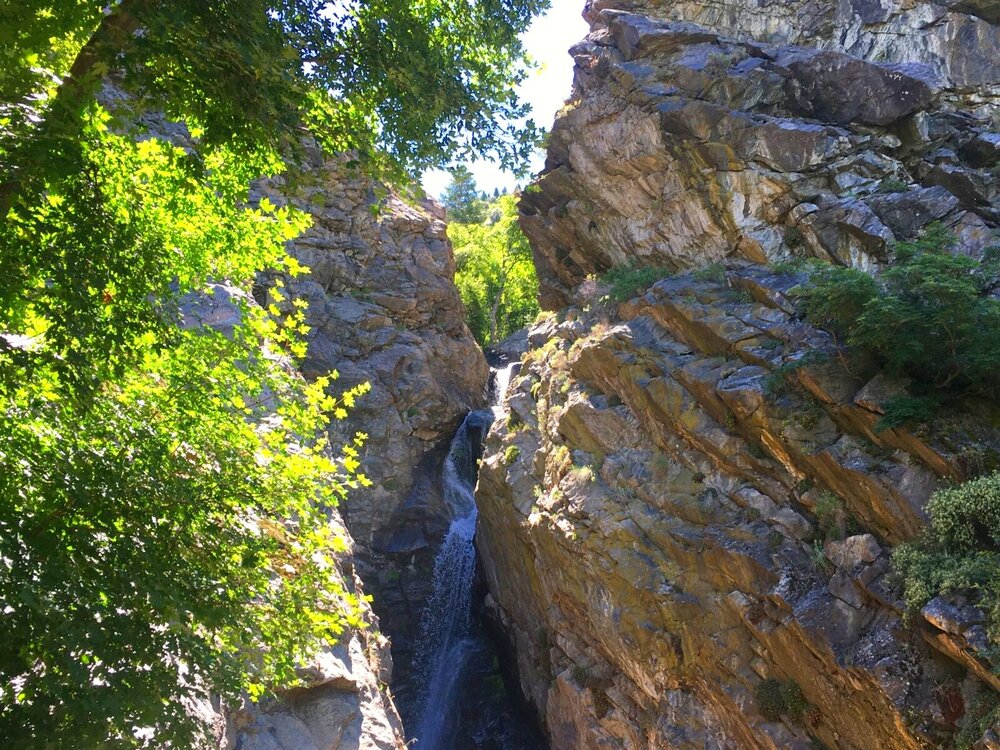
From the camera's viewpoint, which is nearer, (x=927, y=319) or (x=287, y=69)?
(x=287, y=69)

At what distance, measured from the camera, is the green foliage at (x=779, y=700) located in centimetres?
1284

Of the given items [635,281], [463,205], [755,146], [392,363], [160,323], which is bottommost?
[160,323]

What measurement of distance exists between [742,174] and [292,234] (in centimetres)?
1623

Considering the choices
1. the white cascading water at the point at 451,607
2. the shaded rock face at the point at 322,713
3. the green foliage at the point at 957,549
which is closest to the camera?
the shaded rock face at the point at 322,713

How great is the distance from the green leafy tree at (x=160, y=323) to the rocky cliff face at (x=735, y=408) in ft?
32.2

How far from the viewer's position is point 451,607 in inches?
985

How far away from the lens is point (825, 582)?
508 inches

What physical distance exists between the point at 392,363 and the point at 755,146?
14.9 m

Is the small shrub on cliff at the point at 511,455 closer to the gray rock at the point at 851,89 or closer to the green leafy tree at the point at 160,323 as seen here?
the gray rock at the point at 851,89

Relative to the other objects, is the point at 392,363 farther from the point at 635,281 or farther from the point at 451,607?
the point at 635,281

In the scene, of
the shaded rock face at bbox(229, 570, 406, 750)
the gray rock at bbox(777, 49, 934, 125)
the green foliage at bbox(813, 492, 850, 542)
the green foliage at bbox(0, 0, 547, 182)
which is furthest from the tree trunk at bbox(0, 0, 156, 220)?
the gray rock at bbox(777, 49, 934, 125)

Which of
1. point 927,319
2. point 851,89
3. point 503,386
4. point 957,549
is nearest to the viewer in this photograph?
point 957,549

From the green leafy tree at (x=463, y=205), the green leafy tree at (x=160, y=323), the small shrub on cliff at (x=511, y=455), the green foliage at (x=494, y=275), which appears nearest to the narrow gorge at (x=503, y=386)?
the green leafy tree at (x=160, y=323)

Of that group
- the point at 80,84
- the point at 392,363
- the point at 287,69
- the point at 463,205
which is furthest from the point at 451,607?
the point at 463,205
